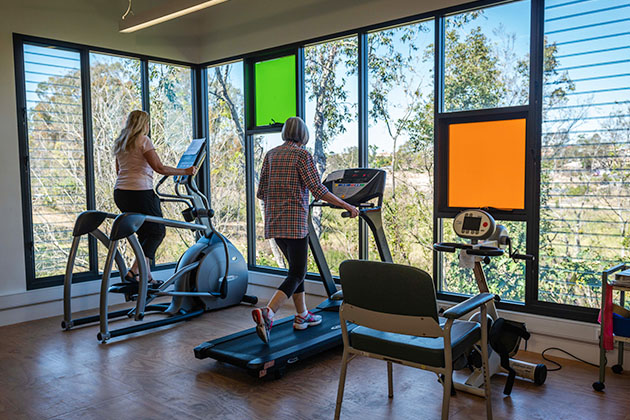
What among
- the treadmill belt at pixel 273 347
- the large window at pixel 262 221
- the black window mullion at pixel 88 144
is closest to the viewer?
the treadmill belt at pixel 273 347

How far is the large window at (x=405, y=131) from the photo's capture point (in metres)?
4.44

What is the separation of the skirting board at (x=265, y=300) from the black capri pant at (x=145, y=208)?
3.53 feet

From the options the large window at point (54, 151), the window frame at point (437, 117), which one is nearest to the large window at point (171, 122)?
the window frame at point (437, 117)

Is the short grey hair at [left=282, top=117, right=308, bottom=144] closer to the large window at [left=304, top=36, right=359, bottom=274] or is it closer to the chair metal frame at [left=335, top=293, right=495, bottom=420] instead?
the large window at [left=304, top=36, right=359, bottom=274]

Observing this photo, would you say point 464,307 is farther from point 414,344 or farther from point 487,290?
point 487,290

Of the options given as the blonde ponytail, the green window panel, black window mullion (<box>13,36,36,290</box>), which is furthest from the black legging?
black window mullion (<box>13,36,36,290</box>)

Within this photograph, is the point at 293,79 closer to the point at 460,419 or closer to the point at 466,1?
the point at 466,1

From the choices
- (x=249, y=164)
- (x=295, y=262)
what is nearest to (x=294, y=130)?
(x=295, y=262)

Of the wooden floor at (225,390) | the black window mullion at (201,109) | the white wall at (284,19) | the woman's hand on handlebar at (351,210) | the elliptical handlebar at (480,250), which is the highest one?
the white wall at (284,19)

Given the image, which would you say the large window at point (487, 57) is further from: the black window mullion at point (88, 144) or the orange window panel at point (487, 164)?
the black window mullion at point (88, 144)

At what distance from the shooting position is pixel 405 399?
3064 millimetres

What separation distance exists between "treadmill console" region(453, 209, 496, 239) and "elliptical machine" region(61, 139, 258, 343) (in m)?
2.55

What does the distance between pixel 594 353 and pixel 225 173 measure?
4.27 metres

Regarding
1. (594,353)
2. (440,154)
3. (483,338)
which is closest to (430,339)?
(483,338)
